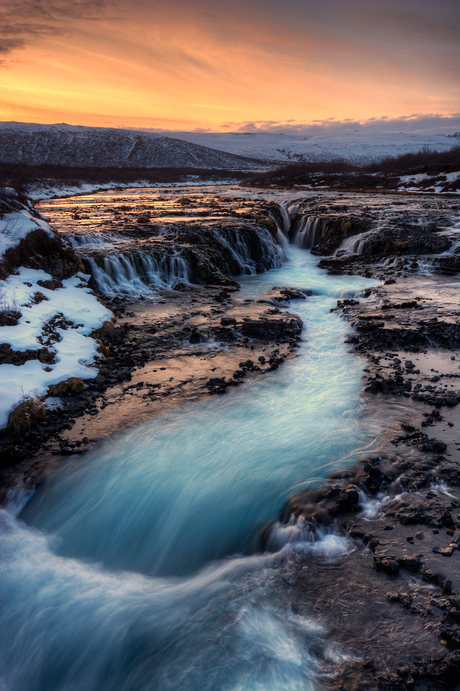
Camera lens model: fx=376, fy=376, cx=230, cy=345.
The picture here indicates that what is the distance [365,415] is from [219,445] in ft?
10.4

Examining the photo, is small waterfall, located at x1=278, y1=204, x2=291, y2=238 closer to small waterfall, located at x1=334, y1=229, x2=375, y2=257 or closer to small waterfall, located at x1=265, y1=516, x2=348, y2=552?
small waterfall, located at x1=334, y1=229, x2=375, y2=257

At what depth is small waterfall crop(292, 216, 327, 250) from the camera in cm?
2569

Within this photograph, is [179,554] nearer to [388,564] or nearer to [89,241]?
[388,564]

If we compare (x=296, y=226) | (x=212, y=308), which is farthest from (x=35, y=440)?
(x=296, y=226)

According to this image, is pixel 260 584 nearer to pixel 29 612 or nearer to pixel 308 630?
pixel 308 630

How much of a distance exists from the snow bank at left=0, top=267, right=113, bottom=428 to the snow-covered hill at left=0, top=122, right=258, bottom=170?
10345 cm

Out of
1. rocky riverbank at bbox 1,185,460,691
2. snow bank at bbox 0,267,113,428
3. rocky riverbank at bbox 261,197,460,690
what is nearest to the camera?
rocky riverbank at bbox 261,197,460,690

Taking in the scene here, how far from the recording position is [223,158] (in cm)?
12825

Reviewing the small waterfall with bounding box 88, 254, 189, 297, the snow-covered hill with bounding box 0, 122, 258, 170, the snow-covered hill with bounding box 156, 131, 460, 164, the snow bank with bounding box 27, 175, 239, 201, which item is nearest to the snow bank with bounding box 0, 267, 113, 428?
the small waterfall with bounding box 88, 254, 189, 297

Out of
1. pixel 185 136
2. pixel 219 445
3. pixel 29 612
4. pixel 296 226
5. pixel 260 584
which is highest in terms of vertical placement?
pixel 185 136

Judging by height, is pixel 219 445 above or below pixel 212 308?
below

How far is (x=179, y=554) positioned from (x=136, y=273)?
12851mm

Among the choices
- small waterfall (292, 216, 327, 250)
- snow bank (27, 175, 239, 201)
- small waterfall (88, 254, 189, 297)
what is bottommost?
small waterfall (88, 254, 189, 297)

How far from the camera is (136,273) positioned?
54.2 ft
